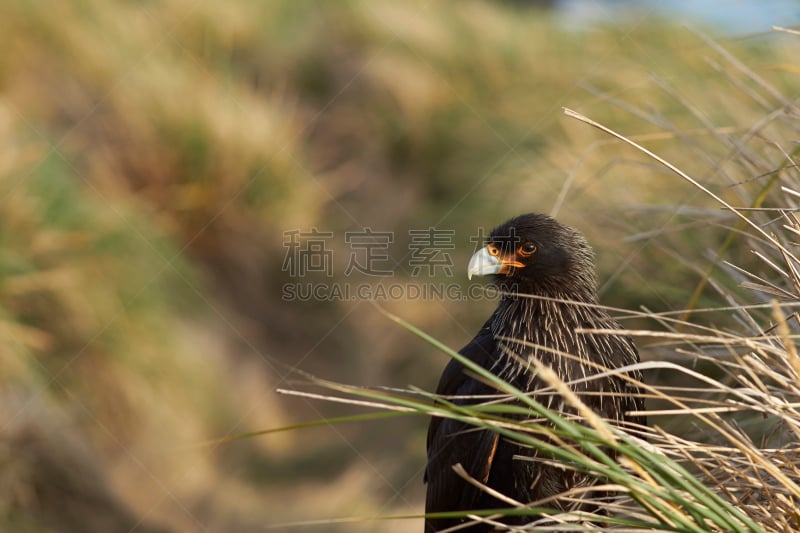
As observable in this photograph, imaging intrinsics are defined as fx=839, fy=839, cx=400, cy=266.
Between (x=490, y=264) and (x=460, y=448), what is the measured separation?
71 centimetres

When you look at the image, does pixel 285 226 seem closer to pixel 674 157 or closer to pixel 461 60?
pixel 461 60

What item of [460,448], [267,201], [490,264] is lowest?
[267,201]

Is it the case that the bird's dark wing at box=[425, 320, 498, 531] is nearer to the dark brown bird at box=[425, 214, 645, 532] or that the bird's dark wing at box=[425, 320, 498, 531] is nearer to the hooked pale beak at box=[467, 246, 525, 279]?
the dark brown bird at box=[425, 214, 645, 532]

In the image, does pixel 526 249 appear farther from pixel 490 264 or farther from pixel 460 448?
pixel 460 448

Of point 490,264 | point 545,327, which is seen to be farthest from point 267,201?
point 545,327

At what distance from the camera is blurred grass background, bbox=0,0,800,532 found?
527 cm

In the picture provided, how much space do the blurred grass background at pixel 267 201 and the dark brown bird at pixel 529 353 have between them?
0.52 m

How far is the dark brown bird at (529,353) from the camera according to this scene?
2869 mm

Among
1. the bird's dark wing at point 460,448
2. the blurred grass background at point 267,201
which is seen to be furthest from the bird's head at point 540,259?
the blurred grass background at point 267,201

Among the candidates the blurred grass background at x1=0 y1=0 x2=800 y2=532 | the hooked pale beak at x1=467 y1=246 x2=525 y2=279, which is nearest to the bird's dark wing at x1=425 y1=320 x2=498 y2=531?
the hooked pale beak at x1=467 y1=246 x2=525 y2=279

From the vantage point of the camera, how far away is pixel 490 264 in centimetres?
313

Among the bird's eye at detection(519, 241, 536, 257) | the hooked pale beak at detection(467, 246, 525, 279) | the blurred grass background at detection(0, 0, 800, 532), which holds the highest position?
the bird's eye at detection(519, 241, 536, 257)

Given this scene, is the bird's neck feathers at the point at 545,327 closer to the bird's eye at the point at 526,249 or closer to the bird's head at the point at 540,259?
the bird's head at the point at 540,259

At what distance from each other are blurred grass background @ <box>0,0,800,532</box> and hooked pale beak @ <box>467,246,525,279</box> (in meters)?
0.73
